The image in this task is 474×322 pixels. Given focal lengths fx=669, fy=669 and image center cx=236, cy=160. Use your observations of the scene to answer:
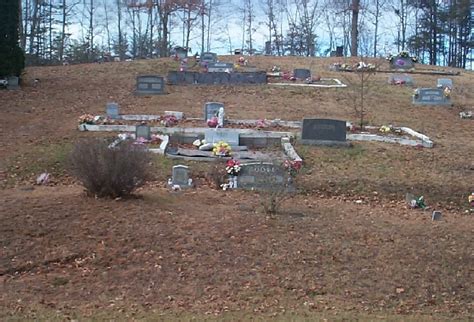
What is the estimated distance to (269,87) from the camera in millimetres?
24156

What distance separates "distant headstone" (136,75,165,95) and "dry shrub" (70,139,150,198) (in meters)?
13.3

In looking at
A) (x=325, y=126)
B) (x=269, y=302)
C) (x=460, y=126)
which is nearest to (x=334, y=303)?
(x=269, y=302)

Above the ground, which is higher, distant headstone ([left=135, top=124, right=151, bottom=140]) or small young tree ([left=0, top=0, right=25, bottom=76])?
small young tree ([left=0, top=0, right=25, bottom=76])

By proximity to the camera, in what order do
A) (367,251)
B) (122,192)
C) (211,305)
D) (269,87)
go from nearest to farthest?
(211,305), (367,251), (122,192), (269,87)

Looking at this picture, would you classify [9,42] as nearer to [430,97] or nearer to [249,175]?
[430,97]

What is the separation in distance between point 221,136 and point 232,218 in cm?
630

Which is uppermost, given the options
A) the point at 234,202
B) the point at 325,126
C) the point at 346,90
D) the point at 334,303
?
the point at 346,90

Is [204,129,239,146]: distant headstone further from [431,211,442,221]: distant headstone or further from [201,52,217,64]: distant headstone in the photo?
[201,52,217,64]: distant headstone

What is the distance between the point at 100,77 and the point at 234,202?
1733 centimetres

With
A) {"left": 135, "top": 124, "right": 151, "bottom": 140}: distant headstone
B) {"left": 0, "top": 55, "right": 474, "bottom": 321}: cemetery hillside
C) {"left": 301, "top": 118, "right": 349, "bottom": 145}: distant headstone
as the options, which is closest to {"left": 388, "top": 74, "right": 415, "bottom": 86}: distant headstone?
{"left": 0, "top": 55, "right": 474, "bottom": 321}: cemetery hillside

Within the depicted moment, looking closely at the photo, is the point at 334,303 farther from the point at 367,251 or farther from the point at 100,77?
the point at 100,77

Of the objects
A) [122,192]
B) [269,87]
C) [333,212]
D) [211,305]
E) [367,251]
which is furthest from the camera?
[269,87]

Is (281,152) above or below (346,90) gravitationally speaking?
below

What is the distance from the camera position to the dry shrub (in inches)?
344
